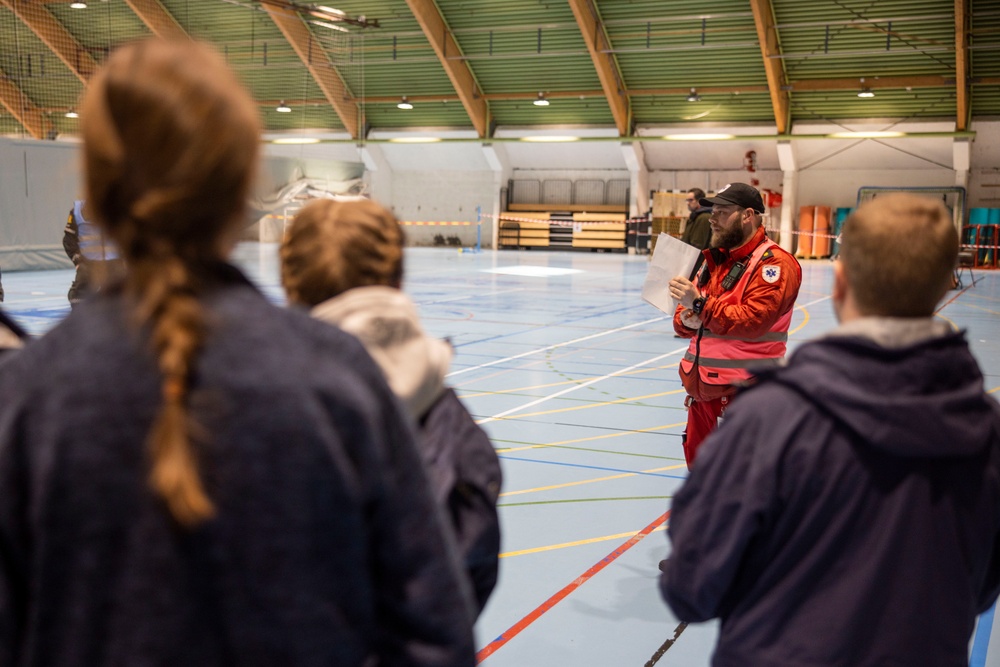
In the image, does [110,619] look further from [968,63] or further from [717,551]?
[968,63]

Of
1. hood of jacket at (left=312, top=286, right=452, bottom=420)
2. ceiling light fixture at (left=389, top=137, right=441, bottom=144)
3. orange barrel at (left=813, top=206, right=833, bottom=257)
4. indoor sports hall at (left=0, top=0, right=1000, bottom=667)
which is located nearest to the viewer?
hood of jacket at (left=312, top=286, right=452, bottom=420)

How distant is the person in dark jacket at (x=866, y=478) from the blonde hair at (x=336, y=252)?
74cm

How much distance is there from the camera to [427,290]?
1789 centimetres

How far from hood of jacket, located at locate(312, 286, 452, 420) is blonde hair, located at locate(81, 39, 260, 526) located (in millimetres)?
479

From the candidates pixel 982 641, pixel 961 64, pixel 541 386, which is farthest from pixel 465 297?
pixel 961 64

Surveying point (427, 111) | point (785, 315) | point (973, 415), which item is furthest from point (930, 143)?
point (973, 415)

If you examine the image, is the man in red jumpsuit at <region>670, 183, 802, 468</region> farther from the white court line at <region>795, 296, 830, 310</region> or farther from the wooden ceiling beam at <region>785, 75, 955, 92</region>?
the wooden ceiling beam at <region>785, 75, 955, 92</region>

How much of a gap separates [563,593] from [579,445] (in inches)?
103

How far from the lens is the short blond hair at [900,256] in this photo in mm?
1739

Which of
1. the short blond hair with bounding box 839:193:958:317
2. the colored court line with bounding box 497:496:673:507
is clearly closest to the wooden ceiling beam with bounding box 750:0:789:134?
the colored court line with bounding box 497:496:673:507

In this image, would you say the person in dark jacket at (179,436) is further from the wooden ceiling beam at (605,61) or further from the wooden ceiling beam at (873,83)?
the wooden ceiling beam at (873,83)

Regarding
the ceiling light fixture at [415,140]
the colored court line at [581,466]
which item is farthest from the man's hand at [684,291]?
the ceiling light fixture at [415,140]

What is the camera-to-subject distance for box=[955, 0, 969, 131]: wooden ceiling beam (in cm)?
2242

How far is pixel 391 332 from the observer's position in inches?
64.9
